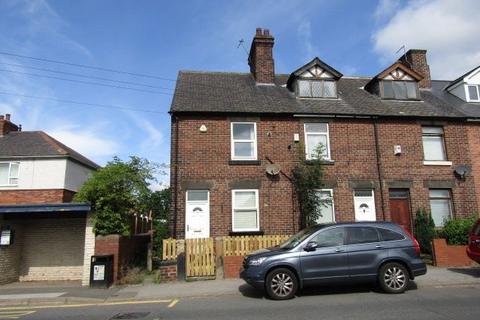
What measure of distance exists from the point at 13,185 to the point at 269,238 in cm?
1611

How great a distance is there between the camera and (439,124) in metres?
18.0

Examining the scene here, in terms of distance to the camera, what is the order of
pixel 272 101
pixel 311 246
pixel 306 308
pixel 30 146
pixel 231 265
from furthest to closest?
1. pixel 30 146
2. pixel 272 101
3. pixel 231 265
4. pixel 311 246
5. pixel 306 308

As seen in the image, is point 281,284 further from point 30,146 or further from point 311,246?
point 30,146

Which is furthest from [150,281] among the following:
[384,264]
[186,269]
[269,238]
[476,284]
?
[476,284]

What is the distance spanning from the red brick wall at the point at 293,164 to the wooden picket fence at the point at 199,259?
97.5 inches

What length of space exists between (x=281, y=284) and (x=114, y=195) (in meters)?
6.96

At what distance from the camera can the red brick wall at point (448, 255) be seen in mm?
13961

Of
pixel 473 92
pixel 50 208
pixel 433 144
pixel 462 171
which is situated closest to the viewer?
pixel 50 208

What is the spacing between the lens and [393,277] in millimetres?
9617

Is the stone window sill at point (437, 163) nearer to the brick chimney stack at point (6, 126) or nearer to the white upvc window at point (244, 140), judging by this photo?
the white upvc window at point (244, 140)

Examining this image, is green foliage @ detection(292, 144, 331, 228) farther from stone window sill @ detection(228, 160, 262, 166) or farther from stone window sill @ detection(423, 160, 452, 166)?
stone window sill @ detection(423, 160, 452, 166)

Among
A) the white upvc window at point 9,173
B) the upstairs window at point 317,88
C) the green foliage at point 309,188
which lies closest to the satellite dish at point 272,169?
the green foliage at point 309,188

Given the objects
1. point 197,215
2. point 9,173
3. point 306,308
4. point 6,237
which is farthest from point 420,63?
point 9,173

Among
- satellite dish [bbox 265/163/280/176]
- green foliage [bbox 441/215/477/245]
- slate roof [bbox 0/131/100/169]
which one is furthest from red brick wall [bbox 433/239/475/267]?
slate roof [bbox 0/131/100/169]
